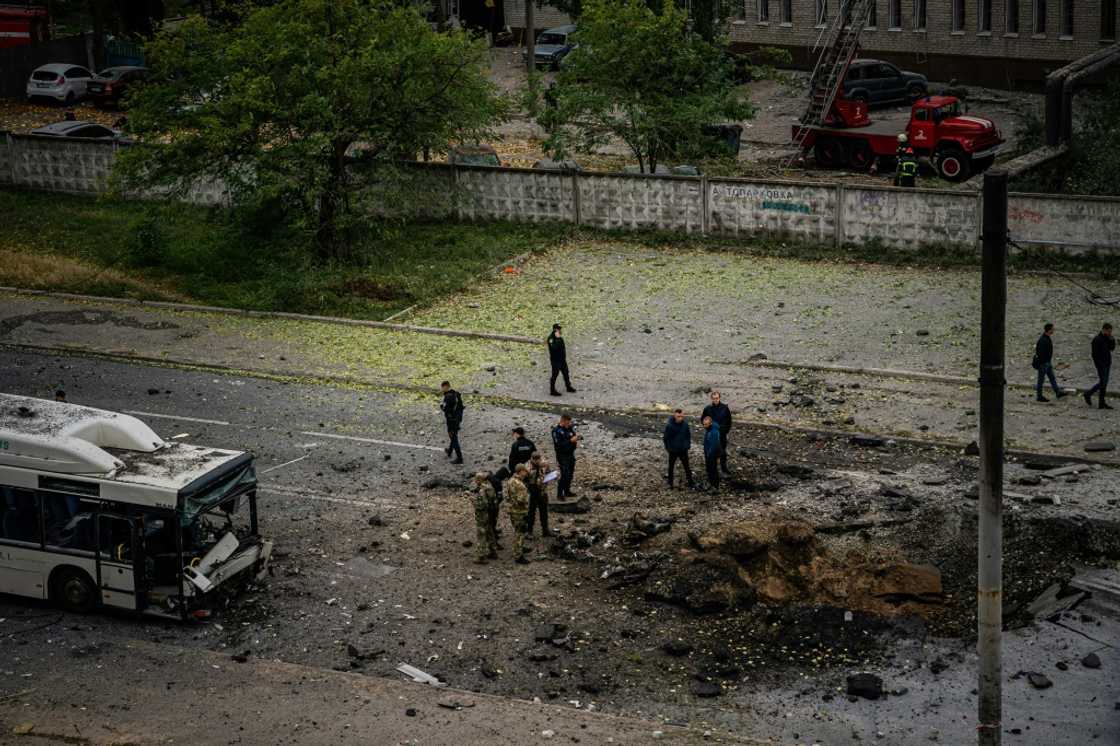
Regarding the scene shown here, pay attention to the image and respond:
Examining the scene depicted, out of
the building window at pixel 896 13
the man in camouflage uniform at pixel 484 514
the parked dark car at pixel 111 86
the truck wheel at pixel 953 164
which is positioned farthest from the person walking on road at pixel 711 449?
the parked dark car at pixel 111 86

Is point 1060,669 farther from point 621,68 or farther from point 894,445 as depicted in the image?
A: point 621,68

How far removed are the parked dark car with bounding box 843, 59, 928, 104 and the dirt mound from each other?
94.0 ft

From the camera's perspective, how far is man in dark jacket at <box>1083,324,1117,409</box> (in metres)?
23.8

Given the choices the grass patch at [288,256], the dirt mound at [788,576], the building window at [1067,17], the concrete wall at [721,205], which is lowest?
the dirt mound at [788,576]

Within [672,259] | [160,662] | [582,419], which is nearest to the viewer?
[160,662]

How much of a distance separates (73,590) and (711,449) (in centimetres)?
906

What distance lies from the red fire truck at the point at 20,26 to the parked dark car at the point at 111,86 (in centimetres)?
787

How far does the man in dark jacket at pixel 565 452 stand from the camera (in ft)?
70.3

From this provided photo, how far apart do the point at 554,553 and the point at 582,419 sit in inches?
→ 210

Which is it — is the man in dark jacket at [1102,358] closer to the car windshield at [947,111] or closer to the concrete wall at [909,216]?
the concrete wall at [909,216]

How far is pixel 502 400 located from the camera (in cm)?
2611

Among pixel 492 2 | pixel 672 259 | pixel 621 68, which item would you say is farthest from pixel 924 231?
pixel 492 2

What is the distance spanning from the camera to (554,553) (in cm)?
2005

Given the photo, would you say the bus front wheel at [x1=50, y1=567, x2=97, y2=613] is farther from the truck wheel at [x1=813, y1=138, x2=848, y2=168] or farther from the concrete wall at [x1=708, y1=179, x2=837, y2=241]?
the truck wheel at [x1=813, y1=138, x2=848, y2=168]
